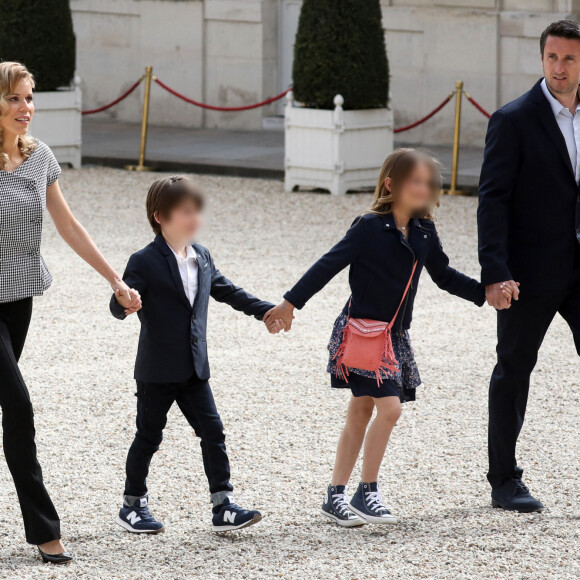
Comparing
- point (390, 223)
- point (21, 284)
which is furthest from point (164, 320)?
point (390, 223)

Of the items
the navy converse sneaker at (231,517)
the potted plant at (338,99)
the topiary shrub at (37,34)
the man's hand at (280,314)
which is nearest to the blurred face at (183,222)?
the man's hand at (280,314)

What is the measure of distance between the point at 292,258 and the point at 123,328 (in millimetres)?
2201

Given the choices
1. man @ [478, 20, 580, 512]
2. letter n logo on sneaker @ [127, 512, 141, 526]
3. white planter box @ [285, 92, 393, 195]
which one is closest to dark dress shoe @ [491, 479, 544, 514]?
man @ [478, 20, 580, 512]

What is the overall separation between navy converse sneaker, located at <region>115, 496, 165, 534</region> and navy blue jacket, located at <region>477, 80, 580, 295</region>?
1.42 m

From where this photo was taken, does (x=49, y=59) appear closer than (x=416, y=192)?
No

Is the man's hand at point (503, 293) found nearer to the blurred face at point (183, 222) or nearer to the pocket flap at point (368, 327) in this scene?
the pocket flap at point (368, 327)

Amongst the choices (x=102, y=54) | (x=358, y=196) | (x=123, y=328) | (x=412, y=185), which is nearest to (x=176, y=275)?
(x=412, y=185)

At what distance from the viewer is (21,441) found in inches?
150

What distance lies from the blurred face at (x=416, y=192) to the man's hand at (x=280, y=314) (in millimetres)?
525

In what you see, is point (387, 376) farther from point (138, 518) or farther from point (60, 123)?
point (60, 123)

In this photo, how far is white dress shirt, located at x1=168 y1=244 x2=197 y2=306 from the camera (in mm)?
4066

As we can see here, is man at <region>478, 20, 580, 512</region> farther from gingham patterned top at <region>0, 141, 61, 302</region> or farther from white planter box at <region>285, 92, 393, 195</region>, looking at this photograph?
white planter box at <region>285, 92, 393, 195</region>

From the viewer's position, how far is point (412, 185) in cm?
417

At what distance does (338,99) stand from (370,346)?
7954 mm
